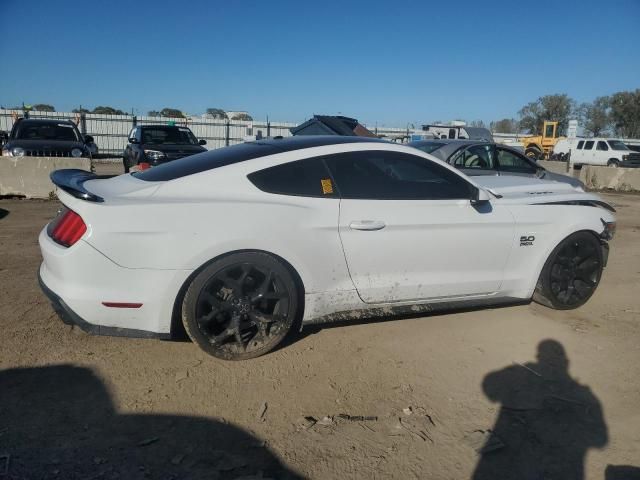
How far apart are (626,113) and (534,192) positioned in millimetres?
62816

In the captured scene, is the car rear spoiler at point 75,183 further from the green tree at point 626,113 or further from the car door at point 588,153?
the green tree at point 626,113

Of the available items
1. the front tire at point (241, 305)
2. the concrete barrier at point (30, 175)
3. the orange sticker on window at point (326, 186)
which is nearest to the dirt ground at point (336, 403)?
the front tire at point (241, 305)

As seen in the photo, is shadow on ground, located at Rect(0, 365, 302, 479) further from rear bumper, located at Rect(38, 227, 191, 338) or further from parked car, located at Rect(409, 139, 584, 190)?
parked car, located at Rect(409, 139, 584, 190)

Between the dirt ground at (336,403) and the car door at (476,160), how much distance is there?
5293mm

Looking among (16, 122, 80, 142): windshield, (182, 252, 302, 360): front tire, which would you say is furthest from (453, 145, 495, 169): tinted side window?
(16, 122, 80, 142): windshield

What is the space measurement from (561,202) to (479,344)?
1511 mm

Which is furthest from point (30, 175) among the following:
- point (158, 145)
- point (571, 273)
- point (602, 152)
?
point (602, 152)

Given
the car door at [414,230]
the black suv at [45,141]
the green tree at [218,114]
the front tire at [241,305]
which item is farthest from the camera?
the green tree at [218,114]

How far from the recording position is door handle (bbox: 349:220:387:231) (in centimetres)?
365

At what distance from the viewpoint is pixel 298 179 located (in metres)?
3.67

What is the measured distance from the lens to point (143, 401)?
9.89 ft

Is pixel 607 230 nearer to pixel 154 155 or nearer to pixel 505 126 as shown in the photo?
pixel 154 155

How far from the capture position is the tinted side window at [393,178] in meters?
3.79

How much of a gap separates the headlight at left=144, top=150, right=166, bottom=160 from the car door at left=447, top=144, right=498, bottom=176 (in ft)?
20.1
